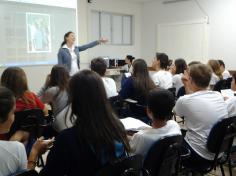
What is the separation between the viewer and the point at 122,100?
11.1 feet

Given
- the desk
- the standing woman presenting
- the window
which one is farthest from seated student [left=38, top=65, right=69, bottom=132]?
the window

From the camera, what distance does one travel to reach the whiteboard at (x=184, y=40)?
7.64 meters

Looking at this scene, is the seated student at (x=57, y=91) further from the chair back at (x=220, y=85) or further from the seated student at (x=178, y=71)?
the chair back at (x=220, y=85)

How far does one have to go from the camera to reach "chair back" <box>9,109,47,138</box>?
7.31ft

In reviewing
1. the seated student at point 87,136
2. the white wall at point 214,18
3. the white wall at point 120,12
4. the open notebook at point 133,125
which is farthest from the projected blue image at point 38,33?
the seated student at point 87,136

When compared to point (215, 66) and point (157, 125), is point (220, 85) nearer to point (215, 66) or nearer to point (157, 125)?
point (215, 66)

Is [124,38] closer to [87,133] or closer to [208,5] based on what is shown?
[208,5]

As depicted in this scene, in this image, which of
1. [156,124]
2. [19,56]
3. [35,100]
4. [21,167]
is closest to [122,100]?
[35,100]

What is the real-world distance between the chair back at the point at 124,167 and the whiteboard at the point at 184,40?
6711 millimetres

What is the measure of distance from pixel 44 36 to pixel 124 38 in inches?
119

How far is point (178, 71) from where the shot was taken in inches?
182

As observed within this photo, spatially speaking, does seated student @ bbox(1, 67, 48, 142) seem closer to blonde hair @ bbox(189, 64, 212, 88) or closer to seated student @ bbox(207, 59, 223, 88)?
blonde hair @ bbox(189, 64, 212, 88)

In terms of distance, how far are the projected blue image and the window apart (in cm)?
172

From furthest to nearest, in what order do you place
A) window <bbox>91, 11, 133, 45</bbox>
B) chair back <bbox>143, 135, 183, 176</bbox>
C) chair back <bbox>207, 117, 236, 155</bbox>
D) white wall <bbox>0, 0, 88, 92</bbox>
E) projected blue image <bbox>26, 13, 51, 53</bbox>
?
window <bbox>91, 11, 133, 45</bbox>, white wall <bbox>0, 0, 88, 92</bbox>, projected blue image <bbox>26, 13, 51, 53</bbox>, chair back <bbox>207, 117, 236, 155</bbox>, chair back <bbox>143, 135, 183, 176</bbox>
